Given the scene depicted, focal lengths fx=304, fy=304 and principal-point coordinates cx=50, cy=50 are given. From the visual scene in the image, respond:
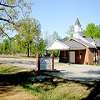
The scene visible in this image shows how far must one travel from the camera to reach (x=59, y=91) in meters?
21.3

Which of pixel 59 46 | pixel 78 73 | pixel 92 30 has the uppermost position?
pixel 92 30

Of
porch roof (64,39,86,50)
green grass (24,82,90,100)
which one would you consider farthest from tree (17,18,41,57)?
porch roof (64,39,86,50)

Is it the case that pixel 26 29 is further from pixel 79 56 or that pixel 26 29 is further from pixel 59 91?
pixel 79 56

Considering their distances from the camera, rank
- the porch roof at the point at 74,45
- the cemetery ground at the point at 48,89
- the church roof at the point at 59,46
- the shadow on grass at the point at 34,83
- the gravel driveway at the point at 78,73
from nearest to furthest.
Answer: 1. the cemetery ground at the point at 48,89
2. the shadow on grass at the point at 34,83
3. the gravel driveway at the point at 78,73
4. the porch roof at the point at 74,45
5. the church roof at the point at 59,46

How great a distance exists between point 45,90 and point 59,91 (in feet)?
5.06

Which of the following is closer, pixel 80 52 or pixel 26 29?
pixel 26 29

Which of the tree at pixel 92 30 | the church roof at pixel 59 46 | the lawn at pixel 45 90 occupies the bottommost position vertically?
the lawn at pixel 45 90

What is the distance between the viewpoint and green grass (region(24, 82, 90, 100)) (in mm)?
19453

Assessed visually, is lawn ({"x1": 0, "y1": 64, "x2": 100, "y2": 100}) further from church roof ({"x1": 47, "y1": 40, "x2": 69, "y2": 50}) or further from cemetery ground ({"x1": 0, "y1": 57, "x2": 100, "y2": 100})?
church roof ({"x1": 47, "y1": 40, "x2": 69, "y2": 50})

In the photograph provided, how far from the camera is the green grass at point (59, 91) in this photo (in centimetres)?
1945

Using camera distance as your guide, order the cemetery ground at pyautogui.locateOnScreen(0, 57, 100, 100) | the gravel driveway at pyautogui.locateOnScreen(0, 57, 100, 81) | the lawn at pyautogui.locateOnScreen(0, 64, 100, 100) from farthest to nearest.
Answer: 1. the gravel driveway at pyautogui.locateOnScreen(0, 57, 100, 81)
2. the lawn at pyautogui.locateOnScreen(0, 64, 100, 100)
3. the cemetery ground at pyautogui.locateOnScreen(0, 57, 100, 100)

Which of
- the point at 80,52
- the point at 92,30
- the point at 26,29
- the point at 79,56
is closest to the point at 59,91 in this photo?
the point at 26,29

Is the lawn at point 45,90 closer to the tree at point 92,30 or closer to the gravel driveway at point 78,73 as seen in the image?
the gravel driveway at point 78,73

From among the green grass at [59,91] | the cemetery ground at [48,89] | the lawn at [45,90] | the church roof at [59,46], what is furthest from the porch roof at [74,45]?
the green grass at [59,91]
